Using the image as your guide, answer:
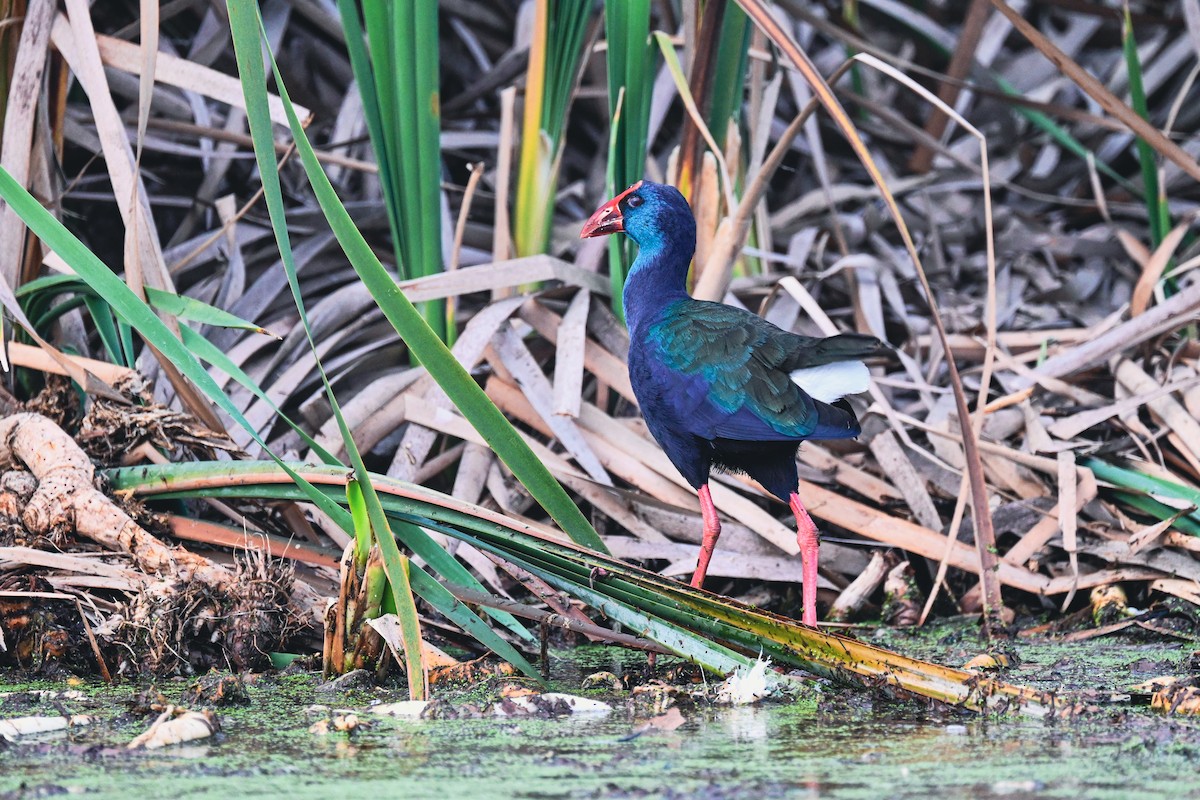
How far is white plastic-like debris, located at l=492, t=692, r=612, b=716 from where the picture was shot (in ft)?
5.27

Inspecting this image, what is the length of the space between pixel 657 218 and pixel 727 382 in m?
0.45

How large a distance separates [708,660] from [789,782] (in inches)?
19.3

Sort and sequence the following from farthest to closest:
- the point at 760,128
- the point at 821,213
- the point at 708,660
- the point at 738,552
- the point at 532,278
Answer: the point at 821,213, the point at 760,128, the point at 532,278, the point at 738,552, the point at 708,660

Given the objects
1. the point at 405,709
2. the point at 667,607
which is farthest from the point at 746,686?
the point at 405,709

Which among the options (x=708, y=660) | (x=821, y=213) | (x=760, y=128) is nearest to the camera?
(x=708, y=660)

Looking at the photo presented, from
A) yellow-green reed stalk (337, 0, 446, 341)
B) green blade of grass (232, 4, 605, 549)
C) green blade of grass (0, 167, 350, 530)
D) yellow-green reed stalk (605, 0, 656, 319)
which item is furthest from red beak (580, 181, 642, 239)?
green blade of grass (0, 167, 350, 530)

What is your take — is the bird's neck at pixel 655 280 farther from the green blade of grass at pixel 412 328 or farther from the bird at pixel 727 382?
the green blade of grass at pixel 412 328

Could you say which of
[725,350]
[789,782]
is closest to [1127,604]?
[725,350]

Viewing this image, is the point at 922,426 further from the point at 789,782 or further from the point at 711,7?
the point at 789,782

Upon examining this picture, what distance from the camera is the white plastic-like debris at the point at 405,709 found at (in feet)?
5.20

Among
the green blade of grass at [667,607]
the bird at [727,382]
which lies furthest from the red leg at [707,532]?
the green blade of grass at [667,607]

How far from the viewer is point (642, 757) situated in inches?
53.7

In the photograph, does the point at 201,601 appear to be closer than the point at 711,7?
Yes

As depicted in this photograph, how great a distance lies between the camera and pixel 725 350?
6.89ft
